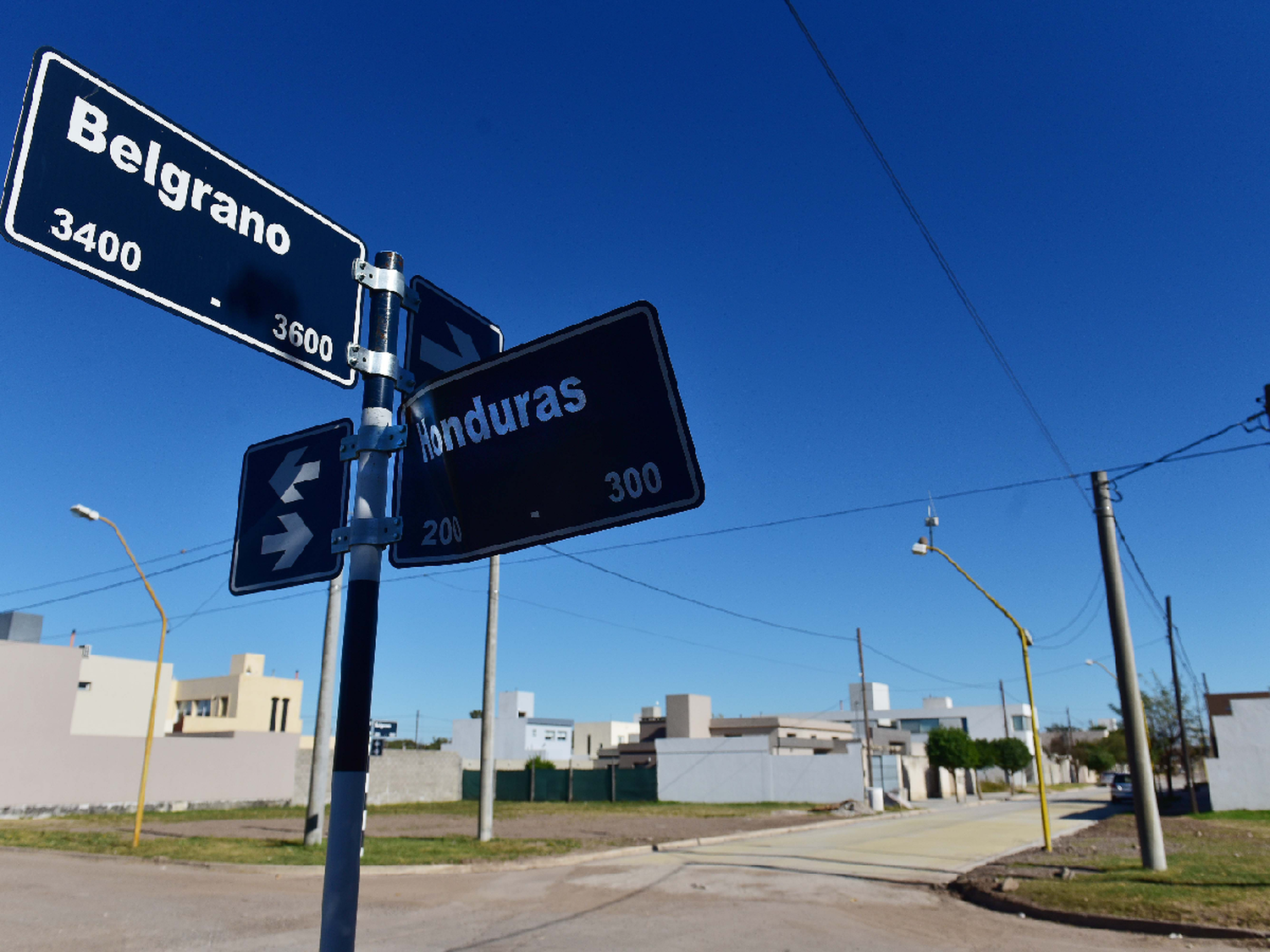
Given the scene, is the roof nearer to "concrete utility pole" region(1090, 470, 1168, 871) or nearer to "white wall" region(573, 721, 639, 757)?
"concrete utility pole" region(1090, 470, 1168, 871)

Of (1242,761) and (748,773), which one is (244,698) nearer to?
(748,773)

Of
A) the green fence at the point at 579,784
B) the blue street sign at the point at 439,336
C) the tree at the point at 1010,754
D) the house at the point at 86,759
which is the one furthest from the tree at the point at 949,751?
the blue street sign at the point at 439,336

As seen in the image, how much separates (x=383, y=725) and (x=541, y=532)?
28.7 meters

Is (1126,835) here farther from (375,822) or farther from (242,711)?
(242,711)

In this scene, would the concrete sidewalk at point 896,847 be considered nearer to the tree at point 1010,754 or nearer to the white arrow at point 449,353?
the white arrow at point 449,353

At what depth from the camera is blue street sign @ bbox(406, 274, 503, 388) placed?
307 centimetres

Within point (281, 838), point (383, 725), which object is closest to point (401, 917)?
point (281, 838)

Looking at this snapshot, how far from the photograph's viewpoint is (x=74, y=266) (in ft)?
7.44

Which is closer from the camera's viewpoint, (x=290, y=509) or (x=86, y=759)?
(x=290, y=509)

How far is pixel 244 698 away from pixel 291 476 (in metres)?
76.4

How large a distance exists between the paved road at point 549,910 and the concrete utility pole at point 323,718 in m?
2.29

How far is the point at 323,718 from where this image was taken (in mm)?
18203

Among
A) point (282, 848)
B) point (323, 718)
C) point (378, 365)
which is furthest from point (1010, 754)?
point (378, 365)

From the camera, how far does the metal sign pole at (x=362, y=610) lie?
7.62ft
